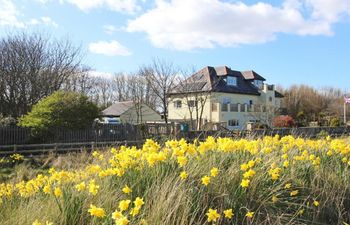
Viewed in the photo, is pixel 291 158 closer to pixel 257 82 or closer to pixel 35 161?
pixel 35 161

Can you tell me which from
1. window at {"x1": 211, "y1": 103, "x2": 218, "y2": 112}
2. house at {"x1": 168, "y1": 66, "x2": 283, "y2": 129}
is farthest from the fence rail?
window at {"x1": 211, "y1": 103, "x2": 218, "y2": 112}

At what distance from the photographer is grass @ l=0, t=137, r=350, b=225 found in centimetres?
319

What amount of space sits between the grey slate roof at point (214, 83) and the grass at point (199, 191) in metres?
37.2

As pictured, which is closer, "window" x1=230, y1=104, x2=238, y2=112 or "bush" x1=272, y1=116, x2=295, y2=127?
"bush" x1=272, y1=116, x2=295, y2=127

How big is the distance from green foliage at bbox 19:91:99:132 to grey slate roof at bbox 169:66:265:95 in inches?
812

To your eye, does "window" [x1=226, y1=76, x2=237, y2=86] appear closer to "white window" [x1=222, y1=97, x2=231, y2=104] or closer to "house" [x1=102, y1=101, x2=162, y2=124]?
"white window" [x1=222, y1=97, x2=231, y2=104]

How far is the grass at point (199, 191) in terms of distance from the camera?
125 inches

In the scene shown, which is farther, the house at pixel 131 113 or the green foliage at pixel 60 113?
the house at pixel 131 113

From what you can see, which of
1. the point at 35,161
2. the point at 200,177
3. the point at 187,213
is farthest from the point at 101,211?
the point at 35,161

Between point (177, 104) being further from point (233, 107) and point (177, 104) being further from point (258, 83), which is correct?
point (258, 83)

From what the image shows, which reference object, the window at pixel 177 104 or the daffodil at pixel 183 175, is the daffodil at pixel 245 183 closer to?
the daffodil at pixel 183 175

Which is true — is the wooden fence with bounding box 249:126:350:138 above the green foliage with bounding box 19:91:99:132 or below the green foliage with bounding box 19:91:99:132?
below

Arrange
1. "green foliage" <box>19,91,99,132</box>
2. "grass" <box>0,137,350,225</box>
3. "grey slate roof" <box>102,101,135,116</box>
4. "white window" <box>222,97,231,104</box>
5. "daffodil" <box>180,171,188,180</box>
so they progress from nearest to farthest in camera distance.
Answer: "grass" <box>0,137,350,225</box>
"daffodil" <box>180,171,188,180</box>
"green foliage" <box>19,91,99,132</box>
"white window" <box>222,97,231,104</box>
"grey slate roof" <box>102,101,135,116</box>

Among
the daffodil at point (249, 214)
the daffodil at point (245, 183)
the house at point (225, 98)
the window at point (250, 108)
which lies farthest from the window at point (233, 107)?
the daffodil at point (249, 214)
